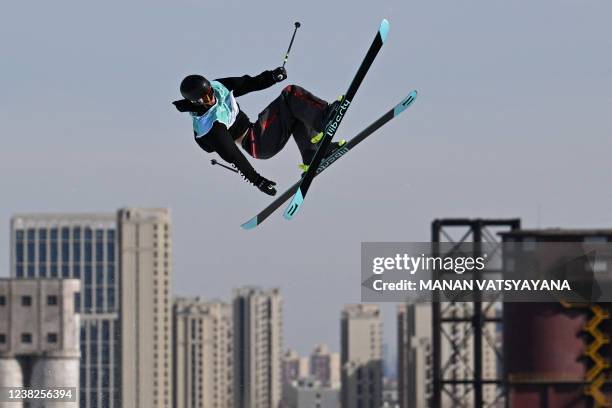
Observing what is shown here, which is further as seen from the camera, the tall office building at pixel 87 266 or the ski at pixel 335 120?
the tall office building at pixel 87 266

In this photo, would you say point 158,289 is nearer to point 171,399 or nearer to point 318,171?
point 171,399

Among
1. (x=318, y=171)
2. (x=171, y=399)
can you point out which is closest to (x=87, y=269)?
(x=171, y=399)

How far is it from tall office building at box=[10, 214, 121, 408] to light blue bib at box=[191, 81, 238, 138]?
133 metres

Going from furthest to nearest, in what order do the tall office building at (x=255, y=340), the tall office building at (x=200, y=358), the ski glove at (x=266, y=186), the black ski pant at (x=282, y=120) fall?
1. the tall office building at (x=255, y=340)
2. the tall office building at (x=200, y=358)
3. the black ski pant at (x=282, y=120)
4. the ski glove at (x=266, y=186)

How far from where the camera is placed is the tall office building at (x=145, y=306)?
476 ft

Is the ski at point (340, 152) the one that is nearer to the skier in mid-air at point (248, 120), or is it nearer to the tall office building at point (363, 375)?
the skier in mid-air at point (248, 120)

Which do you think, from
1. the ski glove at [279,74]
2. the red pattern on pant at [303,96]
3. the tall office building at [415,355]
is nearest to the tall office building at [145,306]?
the tall office building at [415,355]

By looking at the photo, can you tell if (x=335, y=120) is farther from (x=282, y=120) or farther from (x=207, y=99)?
(x=207, y=99)

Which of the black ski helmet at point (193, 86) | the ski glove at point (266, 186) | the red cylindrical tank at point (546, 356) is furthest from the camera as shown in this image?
the red cylindrical tank at point (546, 356)

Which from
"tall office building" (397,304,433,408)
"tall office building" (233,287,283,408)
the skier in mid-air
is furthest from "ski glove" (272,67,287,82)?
"tall office building" (397,304,433,408)

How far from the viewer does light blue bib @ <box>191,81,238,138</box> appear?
17.1m

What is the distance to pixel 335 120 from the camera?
59.8 ft

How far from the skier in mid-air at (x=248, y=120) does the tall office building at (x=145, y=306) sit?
398 feet

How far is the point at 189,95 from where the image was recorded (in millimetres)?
16484
